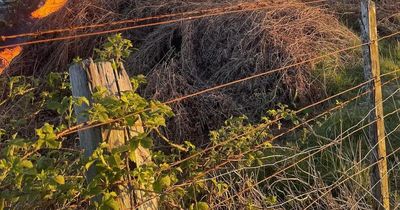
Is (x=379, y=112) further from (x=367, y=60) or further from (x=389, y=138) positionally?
(x=389, y=138)

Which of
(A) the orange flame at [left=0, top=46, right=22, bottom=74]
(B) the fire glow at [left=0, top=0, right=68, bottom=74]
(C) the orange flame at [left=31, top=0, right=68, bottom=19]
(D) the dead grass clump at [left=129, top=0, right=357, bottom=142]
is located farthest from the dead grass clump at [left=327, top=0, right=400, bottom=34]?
(A) the orange flame at [left=0, top=46, right=22, bottom=74]

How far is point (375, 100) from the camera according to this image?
11.7 feet

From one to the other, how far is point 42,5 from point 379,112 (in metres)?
8.28

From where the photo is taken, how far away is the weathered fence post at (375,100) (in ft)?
11.5

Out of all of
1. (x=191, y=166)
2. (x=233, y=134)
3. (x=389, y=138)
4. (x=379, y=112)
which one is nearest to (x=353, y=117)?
(x=389, y=138)

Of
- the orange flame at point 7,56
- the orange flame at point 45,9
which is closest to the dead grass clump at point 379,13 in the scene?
the orange flame at point 45,9

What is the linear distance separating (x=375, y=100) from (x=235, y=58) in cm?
343

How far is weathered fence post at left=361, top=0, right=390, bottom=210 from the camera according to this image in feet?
11.5

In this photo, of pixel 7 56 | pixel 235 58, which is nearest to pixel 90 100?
pixel 235 58

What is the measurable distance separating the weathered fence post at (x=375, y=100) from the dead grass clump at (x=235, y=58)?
8.69 feet

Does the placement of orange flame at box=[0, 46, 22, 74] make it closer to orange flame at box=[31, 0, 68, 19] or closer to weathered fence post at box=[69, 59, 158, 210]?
orange flame at box=[31, 0, 68, 19]

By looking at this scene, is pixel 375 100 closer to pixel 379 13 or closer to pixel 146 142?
pixel 146 142

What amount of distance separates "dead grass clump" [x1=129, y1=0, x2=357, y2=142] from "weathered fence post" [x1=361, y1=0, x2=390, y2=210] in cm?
265

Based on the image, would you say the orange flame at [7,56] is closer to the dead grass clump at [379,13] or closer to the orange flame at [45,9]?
the orange flame at [45,9]
